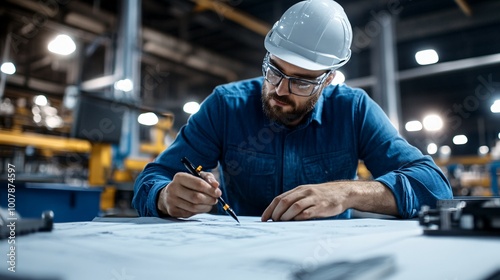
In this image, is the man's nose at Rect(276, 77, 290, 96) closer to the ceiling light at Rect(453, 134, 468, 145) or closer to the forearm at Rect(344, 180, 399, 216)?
the forearm at Rect(344, 180, 399, 216)

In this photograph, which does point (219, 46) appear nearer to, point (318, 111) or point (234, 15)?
point (234, 15)

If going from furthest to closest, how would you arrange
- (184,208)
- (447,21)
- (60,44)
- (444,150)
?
(444,150)
(447,21)
(60,44)
(184,208)

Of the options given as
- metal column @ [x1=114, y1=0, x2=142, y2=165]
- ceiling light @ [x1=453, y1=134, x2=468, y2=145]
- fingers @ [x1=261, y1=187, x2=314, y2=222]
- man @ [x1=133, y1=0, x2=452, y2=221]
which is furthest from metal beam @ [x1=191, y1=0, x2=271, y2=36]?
ceiling light @ [x1=453, y1=134, x2=468, y2=145]

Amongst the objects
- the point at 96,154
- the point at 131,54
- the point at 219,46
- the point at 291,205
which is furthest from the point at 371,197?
the point at 219,46

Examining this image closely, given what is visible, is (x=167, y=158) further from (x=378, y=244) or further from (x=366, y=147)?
(x=378, y=244)

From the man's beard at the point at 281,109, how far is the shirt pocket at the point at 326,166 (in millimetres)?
169

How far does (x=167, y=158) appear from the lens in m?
1.50

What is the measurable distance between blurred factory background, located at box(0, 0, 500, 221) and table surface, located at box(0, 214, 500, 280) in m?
2.16

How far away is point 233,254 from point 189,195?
605 mm

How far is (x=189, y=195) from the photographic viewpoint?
3.69 feet

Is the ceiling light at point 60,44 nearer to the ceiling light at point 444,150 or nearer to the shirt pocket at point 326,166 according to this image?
the shirt pocket at point 326,166

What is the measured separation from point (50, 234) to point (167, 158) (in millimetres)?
768

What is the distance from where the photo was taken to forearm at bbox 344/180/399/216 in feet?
3.86

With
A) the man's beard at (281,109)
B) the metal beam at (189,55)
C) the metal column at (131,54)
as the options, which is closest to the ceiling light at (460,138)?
the metal beam at (189,55)
